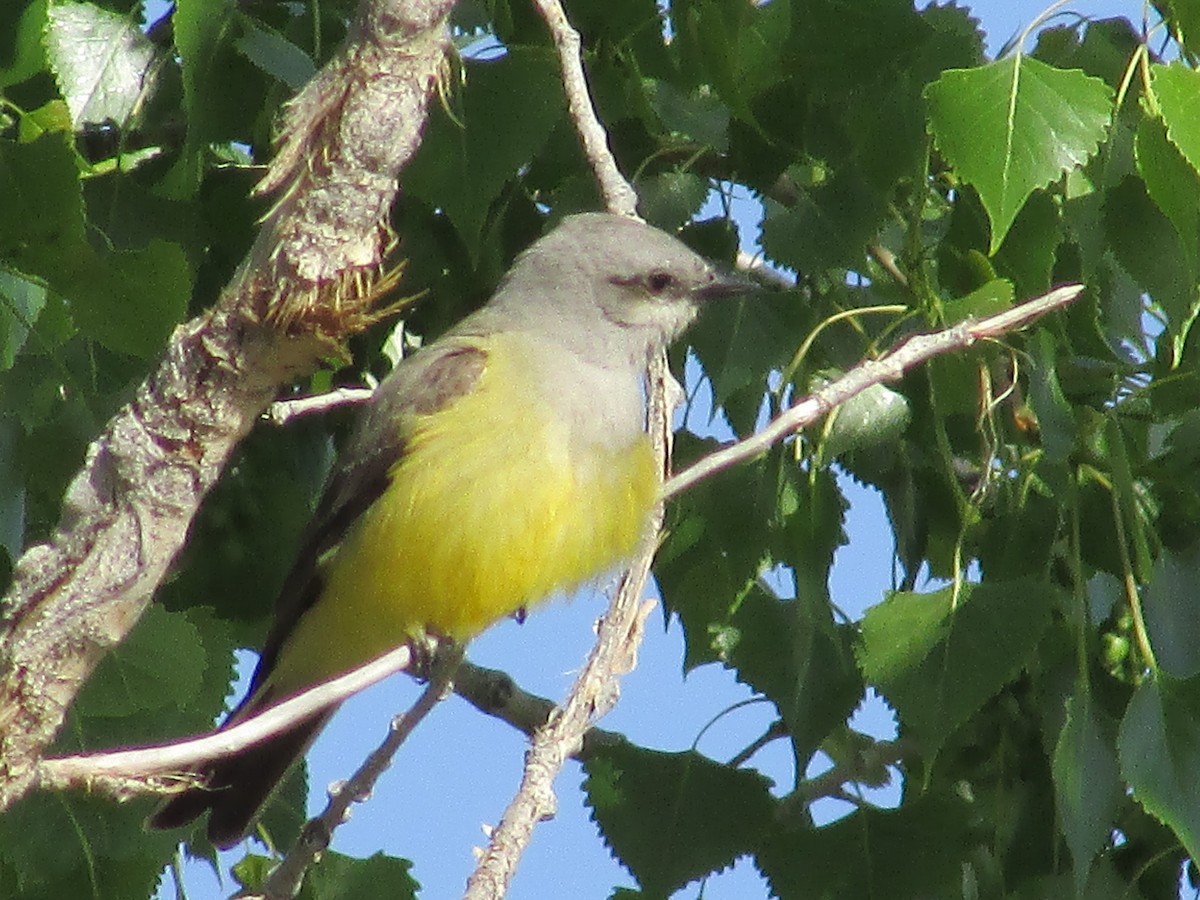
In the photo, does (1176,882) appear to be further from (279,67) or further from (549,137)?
(279,67)

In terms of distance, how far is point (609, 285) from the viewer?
4.89 meters

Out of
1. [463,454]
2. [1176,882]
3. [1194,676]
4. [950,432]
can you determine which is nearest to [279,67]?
[463,454]

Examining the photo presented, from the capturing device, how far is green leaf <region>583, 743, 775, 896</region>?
416 centimetres

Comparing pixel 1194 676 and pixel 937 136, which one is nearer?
pixel 937 136

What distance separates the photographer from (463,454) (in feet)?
14.4

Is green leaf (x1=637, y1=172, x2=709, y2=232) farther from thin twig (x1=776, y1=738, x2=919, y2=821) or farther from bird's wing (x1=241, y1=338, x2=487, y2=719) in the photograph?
thin twig (x1=776, y1=738, x2=919, y2=821)

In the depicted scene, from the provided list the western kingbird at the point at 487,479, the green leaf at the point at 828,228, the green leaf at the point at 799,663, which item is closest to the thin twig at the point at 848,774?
the green leaf at the point at 799,663

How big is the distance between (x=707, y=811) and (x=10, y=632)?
194cm

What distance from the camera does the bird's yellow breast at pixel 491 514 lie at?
4285 mm

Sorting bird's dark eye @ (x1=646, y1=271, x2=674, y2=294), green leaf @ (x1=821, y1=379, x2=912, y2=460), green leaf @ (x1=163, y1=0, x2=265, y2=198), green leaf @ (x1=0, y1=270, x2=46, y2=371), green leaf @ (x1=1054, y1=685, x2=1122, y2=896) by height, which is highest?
bird's dark eye @ (x1=646, y1=271, x2=674, y2=294)

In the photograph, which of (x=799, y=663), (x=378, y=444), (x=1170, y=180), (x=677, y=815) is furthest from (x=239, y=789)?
(x=1170, y=180)

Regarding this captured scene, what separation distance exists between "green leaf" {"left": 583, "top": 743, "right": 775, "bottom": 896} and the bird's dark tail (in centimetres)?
76

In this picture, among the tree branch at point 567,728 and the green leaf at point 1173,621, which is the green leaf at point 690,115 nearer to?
the tree branch at point 567,728

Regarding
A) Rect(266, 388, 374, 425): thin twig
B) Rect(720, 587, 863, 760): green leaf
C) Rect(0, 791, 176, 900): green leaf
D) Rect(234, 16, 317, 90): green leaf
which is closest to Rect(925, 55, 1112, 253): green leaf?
Rect(720, 587, 863, 760): green leaf
